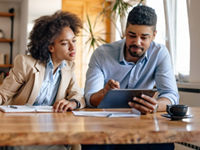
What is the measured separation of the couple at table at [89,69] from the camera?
2.20 m

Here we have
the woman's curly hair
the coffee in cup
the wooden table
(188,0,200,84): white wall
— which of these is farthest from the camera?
(188,0,200,84): white wall

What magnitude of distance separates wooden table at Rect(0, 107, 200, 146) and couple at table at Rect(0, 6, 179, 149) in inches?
25.9

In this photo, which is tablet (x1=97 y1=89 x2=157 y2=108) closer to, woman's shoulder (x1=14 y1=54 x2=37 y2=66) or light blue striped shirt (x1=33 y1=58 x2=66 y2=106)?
light blue striped shirt (x1=33 y1=58 x2=66 y2=106)

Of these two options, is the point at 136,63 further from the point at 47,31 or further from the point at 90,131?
the point at 90,131

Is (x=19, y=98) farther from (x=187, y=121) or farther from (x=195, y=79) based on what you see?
(x=195, y=79)

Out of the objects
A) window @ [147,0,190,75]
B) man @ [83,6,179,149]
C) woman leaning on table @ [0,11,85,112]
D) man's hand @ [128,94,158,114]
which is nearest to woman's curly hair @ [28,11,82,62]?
woman leaning on table @ [0,11,85,112]

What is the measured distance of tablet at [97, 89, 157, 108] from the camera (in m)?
1.63

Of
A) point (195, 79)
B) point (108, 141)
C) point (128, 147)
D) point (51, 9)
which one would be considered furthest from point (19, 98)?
point (51, 9)

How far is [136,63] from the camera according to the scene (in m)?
2.30

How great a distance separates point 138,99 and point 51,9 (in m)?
4.56

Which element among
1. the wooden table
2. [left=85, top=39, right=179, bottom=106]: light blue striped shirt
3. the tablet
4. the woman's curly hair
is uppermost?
the woman's curly hair

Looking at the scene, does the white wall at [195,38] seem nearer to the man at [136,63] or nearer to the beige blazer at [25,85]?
the man at [136,63]

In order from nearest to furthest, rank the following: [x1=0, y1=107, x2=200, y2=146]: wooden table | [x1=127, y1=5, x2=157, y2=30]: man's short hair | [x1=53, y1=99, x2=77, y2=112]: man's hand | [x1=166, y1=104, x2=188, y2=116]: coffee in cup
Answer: [x1=0, y1=107, x2=200, y2=146]: wooden table → [x1=166, y1=104, x2=188, y2=116]: coffee in cup → [x1=53, y1=99, x2=77, y2=112]: man's hand → [x1=127, y1=5, x2=157, y2=30]: man's short hair

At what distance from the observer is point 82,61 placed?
656 cm
